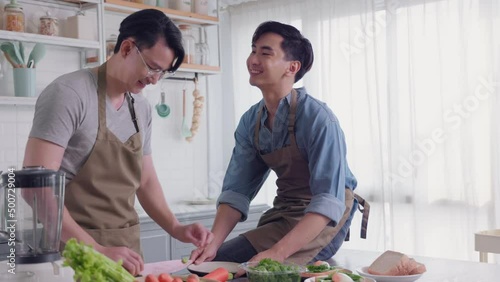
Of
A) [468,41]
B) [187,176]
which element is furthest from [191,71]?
[468,41]

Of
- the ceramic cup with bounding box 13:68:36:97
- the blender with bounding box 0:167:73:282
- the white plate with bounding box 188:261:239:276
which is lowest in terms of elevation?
the white plate with bounding box 188:261:239:276

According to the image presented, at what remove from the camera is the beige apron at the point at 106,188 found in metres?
2.55

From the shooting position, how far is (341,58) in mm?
5238

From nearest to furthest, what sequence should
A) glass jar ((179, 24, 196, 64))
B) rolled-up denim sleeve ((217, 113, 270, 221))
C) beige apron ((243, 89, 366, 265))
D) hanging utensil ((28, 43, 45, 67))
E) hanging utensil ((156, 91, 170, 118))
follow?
beige apron ((243, 89, 366, 265)) < rolled-up denim sleeve ((217, 113, 270, 221)) < hanging utensil ((28, 43, 45, 67)) < glass jar ((179, 24, 196, 64)) < hanging utensil ((156, 91, 170, 118))

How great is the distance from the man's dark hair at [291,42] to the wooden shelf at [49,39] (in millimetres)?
1867

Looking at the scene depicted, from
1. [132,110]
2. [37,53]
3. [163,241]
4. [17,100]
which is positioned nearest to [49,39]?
[37,53]

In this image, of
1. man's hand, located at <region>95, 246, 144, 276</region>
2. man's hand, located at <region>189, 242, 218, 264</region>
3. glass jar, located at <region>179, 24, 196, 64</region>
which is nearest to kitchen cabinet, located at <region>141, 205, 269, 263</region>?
glass jar, located at <region>179, 24, 196, 64</region>

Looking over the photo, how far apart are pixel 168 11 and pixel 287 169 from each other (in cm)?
272

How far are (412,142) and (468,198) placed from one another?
0.55 meters

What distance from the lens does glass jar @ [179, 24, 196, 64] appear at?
206 inches

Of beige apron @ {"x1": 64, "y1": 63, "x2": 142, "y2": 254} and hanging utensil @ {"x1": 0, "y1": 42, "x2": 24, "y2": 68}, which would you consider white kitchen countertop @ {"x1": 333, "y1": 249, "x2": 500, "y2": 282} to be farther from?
hanging utensil @ {"x1": 0, "y1": 42, "x2": 24, "y2": 68}

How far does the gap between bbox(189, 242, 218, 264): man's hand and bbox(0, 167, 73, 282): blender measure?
2.03 ft

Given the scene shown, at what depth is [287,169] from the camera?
2783 millimetres

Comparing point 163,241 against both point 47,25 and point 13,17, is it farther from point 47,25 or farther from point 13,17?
point 13,17
